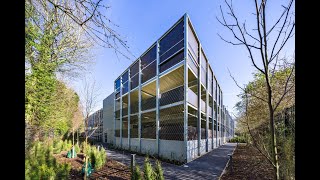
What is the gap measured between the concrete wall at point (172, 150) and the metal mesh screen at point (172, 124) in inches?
13.2

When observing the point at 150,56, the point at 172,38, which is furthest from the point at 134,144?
the point at 172,38

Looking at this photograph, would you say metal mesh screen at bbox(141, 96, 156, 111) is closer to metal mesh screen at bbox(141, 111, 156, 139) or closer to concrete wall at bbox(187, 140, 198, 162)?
metal mesh screen at bbox(141, 111, 156, 139)

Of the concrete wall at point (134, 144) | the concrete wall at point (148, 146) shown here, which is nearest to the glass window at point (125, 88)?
the concrete wall at point (134, 144)

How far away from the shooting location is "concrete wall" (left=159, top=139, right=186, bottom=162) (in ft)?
47.0

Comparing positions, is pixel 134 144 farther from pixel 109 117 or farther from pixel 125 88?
pixel 109 117

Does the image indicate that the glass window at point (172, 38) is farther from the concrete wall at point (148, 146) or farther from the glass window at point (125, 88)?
the glass window at point (125, 88)

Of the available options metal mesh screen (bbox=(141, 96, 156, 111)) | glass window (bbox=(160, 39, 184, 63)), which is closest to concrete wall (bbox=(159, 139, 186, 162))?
metal mesh screen (bbox=(141, 96, 156, 111))

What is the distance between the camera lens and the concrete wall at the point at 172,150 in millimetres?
14314

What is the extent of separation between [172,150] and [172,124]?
205cm
